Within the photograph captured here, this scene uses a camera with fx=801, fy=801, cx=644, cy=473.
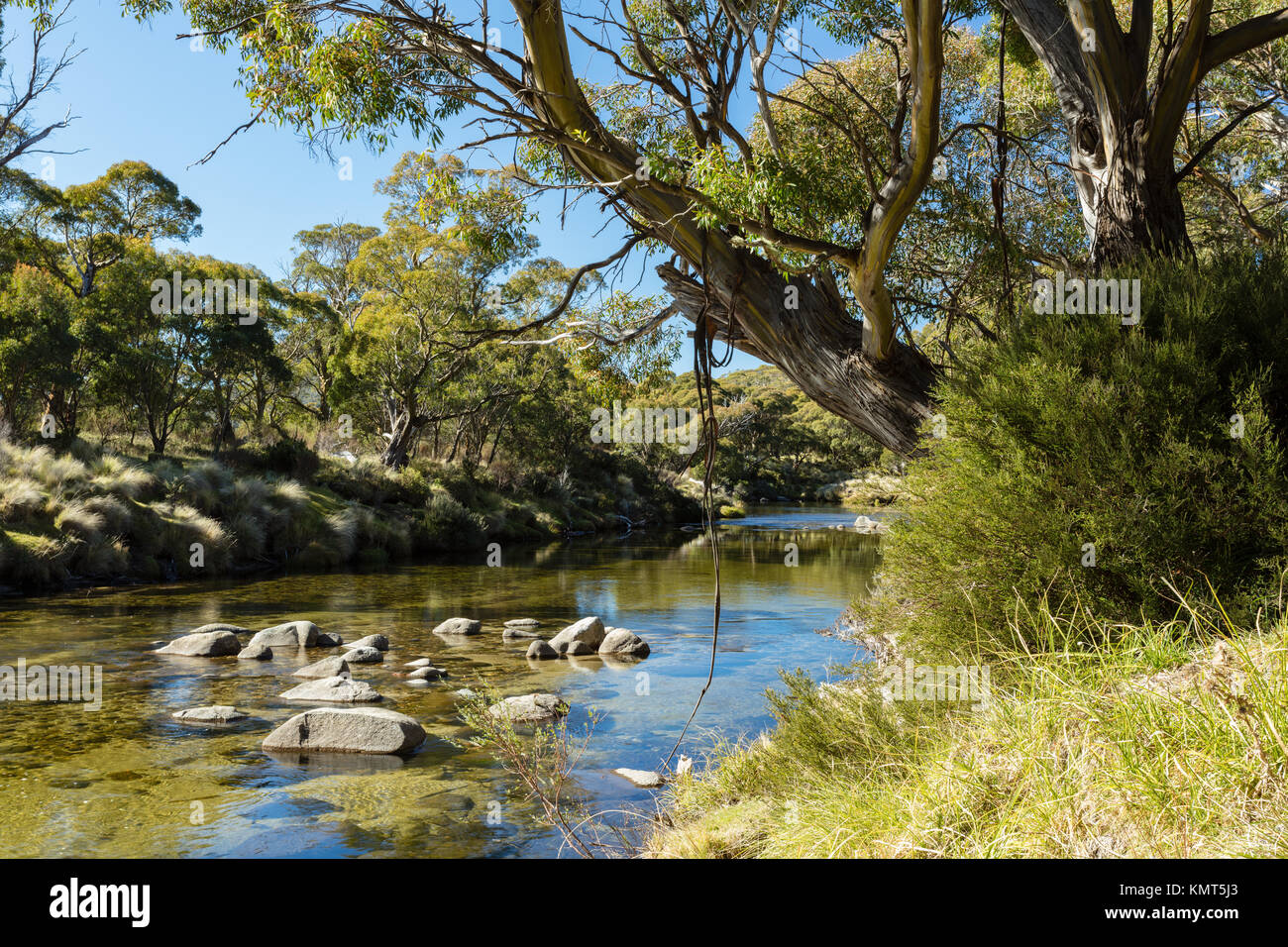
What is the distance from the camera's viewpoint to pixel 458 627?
12469 millimetres

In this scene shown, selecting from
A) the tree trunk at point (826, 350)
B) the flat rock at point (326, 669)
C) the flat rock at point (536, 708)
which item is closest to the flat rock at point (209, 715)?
the flat rock at point (326, 669)

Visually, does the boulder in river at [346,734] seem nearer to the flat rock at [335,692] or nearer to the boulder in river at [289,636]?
the flat rock at [335,692]

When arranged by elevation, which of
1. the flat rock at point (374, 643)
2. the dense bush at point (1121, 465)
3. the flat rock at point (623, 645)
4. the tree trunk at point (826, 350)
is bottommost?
the flat rock at point (623, 645)

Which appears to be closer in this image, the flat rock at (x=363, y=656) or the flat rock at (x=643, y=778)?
the flat rock at (x=643, y=778)

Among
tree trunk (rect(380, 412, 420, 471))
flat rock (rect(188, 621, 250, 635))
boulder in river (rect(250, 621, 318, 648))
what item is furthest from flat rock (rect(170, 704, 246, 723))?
tree trunk (rect(380, 412, 420, 471))

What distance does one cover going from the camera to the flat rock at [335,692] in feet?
27.4

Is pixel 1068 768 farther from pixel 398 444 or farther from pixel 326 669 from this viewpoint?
pixel 398 444

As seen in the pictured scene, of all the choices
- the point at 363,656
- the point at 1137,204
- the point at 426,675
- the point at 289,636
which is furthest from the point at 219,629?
the point at 1137,204

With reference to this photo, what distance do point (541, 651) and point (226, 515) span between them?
12.0 m

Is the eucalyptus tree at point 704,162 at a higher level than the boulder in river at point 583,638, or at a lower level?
higher

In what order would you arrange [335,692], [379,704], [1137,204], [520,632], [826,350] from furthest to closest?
[520,632] < [335,692] < [379,704] < [826,350] < [1137,204]

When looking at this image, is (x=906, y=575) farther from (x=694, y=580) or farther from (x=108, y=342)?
(x=108, y=342)

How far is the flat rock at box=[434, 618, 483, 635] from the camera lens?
1238 cm

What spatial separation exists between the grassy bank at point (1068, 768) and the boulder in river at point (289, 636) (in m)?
8.21
